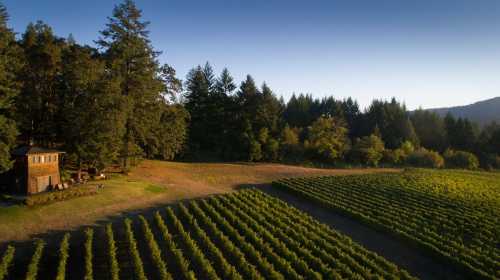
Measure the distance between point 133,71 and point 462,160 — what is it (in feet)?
195

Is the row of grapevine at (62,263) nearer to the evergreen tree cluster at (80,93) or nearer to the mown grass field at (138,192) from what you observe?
the mown grass field at (138,192)

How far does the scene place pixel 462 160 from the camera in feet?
195

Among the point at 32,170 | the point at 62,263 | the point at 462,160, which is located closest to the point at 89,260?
the point at 62,263

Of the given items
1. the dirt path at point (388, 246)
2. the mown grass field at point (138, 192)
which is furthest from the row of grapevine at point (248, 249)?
the dirt path at point (388, 246)

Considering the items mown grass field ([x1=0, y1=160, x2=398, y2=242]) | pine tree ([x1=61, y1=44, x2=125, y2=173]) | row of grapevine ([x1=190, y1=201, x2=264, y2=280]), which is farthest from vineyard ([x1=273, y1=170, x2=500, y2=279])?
pine tree ([x1=61, y1=44, x2=125, y2=173])

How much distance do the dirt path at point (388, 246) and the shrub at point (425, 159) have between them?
41.0 metres

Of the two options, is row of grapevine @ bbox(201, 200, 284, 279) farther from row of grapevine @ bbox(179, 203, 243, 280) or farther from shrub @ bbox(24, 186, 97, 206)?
shrub @ bbox(24, 186, 97, 206)

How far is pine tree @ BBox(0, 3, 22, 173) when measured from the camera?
2300cm

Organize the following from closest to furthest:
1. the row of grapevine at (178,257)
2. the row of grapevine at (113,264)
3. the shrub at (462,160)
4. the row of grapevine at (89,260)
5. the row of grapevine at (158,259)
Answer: the row of grapevine at (89,260), the row of grapevine at (113,264), the row of grapevine at (158,259), the row of grapevine at (178,257), the shrub at (462,160)

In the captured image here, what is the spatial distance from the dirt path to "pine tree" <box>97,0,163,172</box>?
1868 cm

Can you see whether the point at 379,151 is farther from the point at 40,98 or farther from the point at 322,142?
the point at 40,98

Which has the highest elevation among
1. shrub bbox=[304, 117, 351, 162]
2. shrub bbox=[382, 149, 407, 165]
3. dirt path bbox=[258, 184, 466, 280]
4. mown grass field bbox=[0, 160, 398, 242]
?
shrub bbox=[304, 117, 351, 162]

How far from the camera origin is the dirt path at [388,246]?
16.3 metres

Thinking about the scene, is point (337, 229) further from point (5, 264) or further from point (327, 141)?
point (327, 141)
